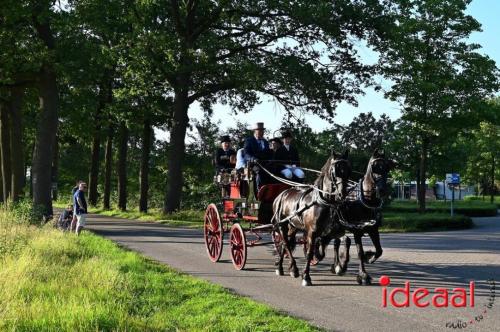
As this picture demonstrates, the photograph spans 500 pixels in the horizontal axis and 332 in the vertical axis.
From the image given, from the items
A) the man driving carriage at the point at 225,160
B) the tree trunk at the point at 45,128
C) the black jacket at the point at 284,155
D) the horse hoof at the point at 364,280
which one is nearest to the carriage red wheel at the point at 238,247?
the black jacket at the point at 284,155

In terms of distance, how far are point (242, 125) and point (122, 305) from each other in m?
29.6

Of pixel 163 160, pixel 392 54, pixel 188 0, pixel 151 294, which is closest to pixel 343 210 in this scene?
pixel 151 294

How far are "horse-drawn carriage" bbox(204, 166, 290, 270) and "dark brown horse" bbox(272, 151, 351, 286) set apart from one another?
94 cm

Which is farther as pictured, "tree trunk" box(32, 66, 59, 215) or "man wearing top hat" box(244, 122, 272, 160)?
"tree trunk" box(32, 66, 59, 215)

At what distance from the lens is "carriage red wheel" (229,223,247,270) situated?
11.0 m

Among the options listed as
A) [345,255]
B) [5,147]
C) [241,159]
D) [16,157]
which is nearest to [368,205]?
[345,255]

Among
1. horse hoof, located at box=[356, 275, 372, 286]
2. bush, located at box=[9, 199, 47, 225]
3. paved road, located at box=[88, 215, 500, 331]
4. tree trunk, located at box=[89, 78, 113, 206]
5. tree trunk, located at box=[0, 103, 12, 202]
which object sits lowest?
paved road, located at box=[88, 215, 500, 331]

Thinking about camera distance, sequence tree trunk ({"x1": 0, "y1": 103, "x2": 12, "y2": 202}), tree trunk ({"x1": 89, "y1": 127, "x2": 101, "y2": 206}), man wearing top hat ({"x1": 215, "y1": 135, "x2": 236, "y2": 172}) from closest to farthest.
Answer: man wearing top hat ({"x1": 215, "y1": 135, "x2": 236, "y2": 172}), tree trunk ({"x1": 0, "y1": 103, "x2": 12, "y2": 202}), tree trunk ({"x1": 89, "y1": 127, "x2": 101, "y2": 206})

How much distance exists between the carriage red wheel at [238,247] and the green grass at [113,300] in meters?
1.37

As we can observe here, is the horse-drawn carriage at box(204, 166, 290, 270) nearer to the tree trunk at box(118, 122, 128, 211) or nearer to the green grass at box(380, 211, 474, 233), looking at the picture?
the green grass at box(380, 211, 474, 233)

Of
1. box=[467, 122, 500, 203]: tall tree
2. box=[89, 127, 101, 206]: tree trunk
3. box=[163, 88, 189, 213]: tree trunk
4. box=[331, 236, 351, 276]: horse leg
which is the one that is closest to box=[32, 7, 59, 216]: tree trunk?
box=[163, 88, 189, 213]: tree trunk

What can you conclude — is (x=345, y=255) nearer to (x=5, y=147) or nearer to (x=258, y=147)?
(x=258, y=147)

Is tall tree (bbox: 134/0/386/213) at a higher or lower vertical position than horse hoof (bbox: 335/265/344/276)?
higher

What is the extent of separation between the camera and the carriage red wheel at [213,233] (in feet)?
39.9
